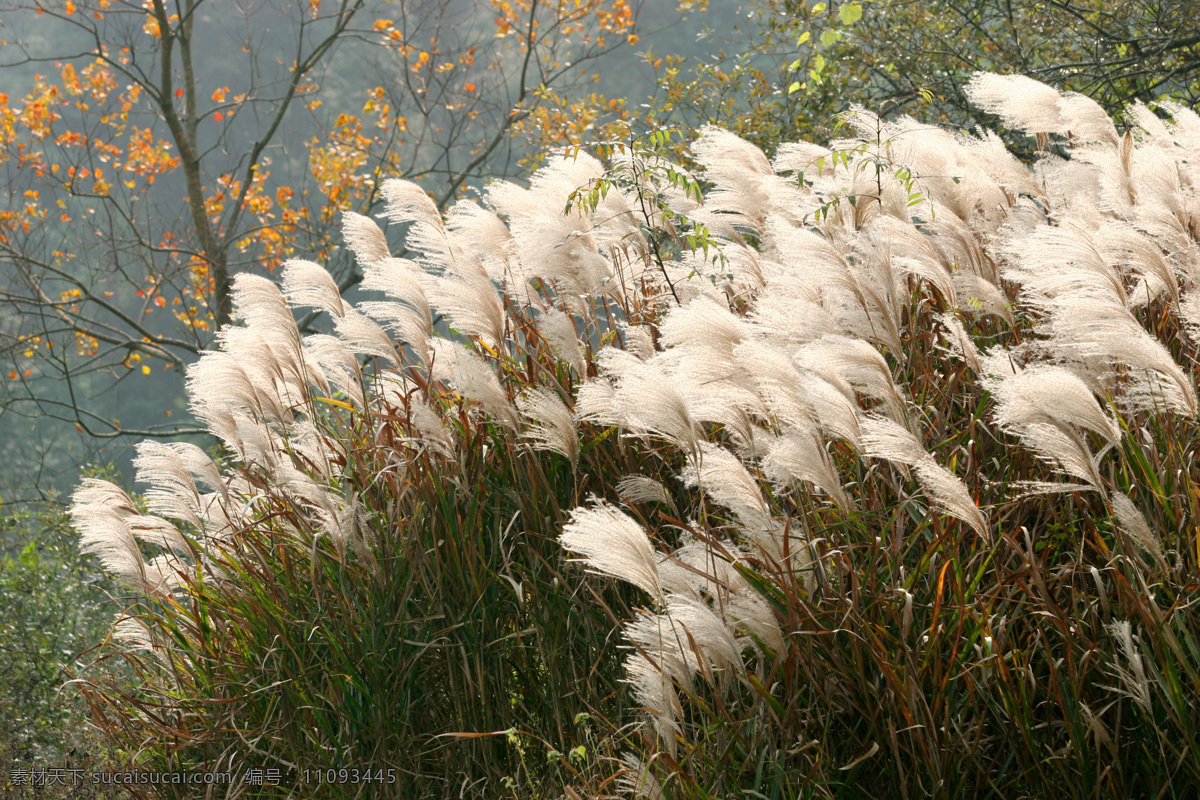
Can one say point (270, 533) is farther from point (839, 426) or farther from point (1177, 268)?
point (1177, 268)

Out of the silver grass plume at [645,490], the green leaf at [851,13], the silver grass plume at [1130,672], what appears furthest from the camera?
the green leaf at [851,13]

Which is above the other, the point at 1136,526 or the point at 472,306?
the point at 472,306

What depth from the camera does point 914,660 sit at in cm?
195

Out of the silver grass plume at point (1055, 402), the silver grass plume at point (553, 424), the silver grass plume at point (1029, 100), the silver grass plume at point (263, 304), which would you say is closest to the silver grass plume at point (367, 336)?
the silver grass plume at point (263, 304)

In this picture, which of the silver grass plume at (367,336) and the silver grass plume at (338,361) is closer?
the silver grass plume at (367,336)

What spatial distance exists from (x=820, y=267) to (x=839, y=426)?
2.04 ft

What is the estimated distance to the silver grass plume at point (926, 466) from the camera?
1887 millimetres

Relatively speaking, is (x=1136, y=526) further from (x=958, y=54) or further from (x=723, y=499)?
(x=958, y=54)

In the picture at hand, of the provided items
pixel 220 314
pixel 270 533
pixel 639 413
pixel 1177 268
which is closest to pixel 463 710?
pixel 270 533

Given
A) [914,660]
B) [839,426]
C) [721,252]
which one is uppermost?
[721,252]

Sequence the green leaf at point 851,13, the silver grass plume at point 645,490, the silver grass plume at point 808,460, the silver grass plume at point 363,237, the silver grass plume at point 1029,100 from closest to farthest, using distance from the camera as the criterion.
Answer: the silver grass plume at point 808,460, the silver grass plume at point 645,490, the silver grass plume at point 1029,100, the silver grass plume at point 363,237, the green leaf at point 851,13

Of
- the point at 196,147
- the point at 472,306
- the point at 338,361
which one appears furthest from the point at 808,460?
the point at 196,147

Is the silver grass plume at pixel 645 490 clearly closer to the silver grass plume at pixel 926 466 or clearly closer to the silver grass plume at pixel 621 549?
the silver grass plume at pixel 621 549

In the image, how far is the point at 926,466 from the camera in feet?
6.22
